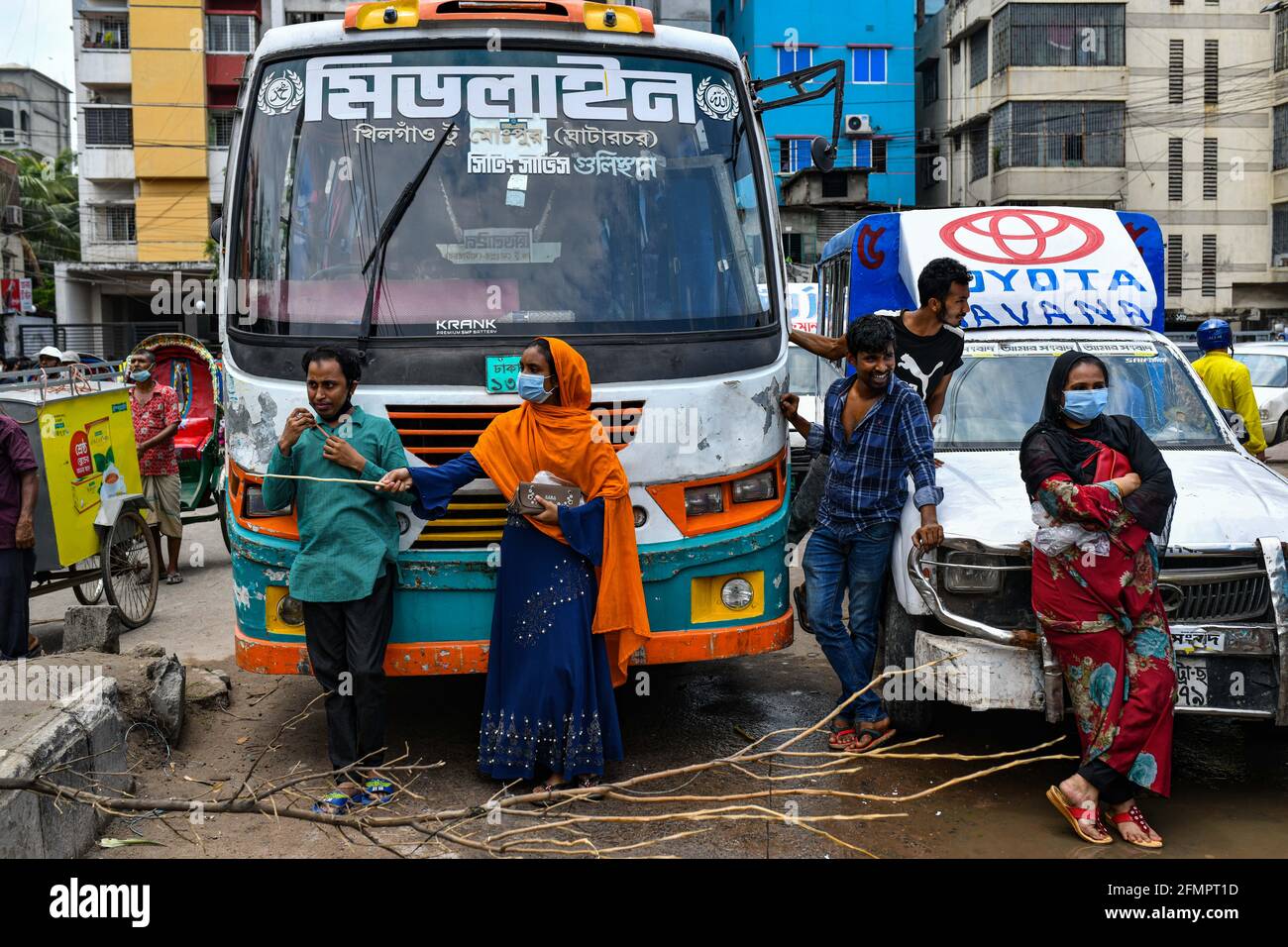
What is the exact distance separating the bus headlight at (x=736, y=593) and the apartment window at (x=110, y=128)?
4133 centimetres

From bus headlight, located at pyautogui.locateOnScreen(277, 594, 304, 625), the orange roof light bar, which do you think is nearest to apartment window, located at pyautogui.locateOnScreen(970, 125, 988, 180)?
the orange roof light bar

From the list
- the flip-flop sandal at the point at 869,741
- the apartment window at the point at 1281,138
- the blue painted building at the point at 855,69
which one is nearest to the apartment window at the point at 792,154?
the blue painted building at the point at 855,69

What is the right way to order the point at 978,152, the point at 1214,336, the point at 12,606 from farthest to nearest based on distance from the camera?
the point at 978,152 < the point at 1214,336 < the point at 12,606

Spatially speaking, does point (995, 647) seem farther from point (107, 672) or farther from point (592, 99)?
point (107, 672)

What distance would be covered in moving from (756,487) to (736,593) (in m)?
0.45

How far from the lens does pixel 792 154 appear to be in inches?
1703

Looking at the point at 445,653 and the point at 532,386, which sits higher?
the point at 532,386

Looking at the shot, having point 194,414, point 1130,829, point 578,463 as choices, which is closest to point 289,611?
point 578,463

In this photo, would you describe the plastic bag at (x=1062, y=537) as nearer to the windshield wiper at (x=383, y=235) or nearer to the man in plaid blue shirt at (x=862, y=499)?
the man in plaid blue shirt at (x=862, y=499)

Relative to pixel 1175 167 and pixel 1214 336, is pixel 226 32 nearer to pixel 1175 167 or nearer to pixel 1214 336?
pixel 1175 167

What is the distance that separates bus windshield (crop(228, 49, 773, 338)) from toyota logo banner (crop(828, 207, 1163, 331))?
2.21 m

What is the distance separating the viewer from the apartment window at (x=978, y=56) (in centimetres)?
4006

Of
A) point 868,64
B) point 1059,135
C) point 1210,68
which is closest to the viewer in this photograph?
point 1059,135
